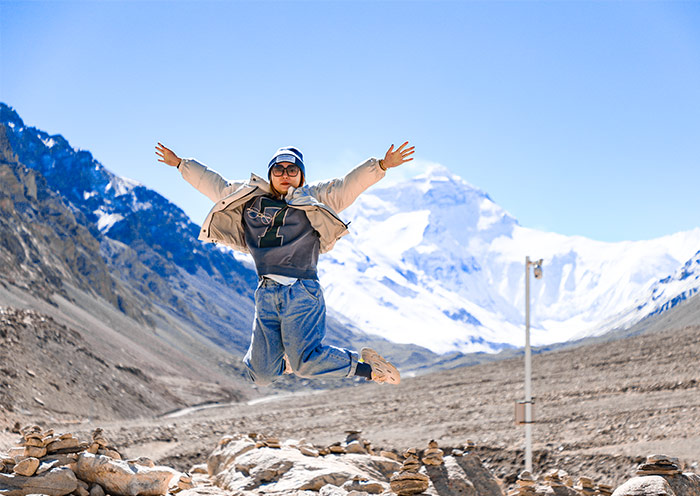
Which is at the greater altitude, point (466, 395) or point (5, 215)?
point (5, 215)

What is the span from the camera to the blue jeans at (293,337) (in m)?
5.77

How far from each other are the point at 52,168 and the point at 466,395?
6011 inches

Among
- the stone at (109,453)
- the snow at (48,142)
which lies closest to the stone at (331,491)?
the stone at (109,453)

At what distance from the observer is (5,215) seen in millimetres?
83375

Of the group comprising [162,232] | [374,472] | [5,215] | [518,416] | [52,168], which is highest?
[52,168]

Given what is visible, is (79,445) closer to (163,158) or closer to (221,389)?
(163,158)

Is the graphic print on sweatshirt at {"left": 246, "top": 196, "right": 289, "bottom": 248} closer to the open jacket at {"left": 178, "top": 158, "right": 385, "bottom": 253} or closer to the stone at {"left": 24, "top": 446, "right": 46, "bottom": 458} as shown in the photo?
the open jacket at {"left": 178, "top": 158, "right": 385, "bottom": 253}

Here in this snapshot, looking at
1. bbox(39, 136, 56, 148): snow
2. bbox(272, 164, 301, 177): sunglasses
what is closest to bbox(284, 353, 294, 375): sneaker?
bbox(272, 164, 301, 177): sunglasses

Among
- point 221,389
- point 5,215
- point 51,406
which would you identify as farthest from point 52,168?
point 51,406

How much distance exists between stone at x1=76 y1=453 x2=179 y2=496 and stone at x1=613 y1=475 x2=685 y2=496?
5892 mm

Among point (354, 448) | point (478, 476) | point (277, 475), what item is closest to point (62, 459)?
point (277, 475)

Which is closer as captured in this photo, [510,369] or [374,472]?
[374,472]

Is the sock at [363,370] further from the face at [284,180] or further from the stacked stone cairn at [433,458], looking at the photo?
the stacked stone cairn at [433,458]

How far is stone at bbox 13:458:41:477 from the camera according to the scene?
8352 millimetres
